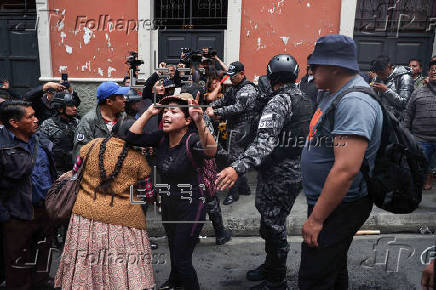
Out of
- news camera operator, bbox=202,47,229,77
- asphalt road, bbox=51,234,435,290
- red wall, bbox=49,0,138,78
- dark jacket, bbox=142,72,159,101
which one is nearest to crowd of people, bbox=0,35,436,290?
asphalt road, bbox=51,234,435,290

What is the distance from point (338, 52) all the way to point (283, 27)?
5452mm

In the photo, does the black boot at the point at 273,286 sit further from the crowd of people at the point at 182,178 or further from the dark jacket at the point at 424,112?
the dark jacket at the point at 424,112

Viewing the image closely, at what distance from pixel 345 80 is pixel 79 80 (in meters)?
6.62

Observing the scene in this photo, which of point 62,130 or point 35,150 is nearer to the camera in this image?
point 35,150

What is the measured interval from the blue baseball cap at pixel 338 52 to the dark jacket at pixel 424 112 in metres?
3.55

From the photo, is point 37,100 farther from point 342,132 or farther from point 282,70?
point 342,132

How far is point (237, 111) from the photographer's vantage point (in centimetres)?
492

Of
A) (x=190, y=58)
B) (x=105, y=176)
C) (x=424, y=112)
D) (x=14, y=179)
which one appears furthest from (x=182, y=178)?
(x=424, y=112)

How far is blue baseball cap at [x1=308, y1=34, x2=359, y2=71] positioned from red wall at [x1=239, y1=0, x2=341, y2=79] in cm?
533

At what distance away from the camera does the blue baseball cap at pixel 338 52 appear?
212 centimetres

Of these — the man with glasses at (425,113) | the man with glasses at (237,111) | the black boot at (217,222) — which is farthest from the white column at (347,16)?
the black boot at (217,222)

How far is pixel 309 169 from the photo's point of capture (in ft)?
7.54

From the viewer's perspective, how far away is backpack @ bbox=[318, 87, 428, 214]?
2.09m

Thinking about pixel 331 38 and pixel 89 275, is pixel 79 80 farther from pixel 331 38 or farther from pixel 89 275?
pixel 331 38
